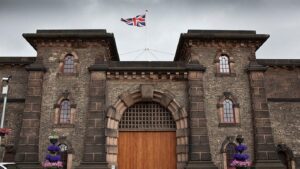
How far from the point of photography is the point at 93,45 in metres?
19.9

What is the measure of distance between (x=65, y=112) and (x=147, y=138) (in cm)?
510

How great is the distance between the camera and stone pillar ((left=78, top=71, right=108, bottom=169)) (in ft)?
56.3

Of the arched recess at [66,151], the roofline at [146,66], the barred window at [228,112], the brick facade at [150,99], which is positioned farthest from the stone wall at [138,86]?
the arched recess at [66,151]

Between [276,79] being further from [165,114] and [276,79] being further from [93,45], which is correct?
[93,45]

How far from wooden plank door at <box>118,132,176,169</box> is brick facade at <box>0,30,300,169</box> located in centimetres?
51

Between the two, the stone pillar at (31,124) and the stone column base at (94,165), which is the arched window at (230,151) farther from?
the stone pillar at (31,124)

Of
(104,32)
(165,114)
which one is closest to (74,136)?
(165,114)

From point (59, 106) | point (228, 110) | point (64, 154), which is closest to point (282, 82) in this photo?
point (228, 110)

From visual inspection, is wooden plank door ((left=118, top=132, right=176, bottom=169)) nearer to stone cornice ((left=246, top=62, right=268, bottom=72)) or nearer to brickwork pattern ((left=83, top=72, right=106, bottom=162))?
brickwork pattern ((left=83, top=72, right=106, bottom=162))

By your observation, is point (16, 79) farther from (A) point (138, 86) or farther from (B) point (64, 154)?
(A) point (138, 86)

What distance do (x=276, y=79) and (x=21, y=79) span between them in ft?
57.0

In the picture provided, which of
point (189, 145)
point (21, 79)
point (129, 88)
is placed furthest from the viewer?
point (21, 79)

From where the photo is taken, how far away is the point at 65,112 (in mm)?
18672

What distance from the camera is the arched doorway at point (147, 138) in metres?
18.4
